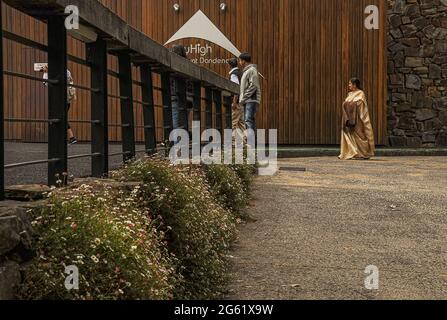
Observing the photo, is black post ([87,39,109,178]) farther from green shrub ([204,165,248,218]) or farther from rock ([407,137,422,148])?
rock ([407,137,422,148])

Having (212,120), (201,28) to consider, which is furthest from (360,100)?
(212,120)

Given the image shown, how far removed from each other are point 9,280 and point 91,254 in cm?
40

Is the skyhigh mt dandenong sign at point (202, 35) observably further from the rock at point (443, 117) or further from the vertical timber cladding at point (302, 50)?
the rock at point (443, 117)

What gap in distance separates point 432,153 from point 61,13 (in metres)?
13.6

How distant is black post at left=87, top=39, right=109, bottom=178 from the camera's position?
16.0ft

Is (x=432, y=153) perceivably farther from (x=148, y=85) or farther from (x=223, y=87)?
(x=148, y=85)

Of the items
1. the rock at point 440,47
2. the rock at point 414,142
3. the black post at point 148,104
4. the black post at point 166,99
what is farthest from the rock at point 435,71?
the black post at point 148,104

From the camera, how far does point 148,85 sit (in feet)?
20.9

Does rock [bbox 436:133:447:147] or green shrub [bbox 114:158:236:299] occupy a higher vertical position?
rock [bbox 436:133:447:147]

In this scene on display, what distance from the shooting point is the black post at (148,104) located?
6.34m

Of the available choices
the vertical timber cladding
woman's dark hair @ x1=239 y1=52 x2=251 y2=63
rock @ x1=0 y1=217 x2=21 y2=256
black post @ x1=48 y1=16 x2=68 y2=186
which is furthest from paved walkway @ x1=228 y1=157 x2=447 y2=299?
the vertical timber cladding

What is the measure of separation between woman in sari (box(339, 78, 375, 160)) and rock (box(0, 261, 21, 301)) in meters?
12.1
